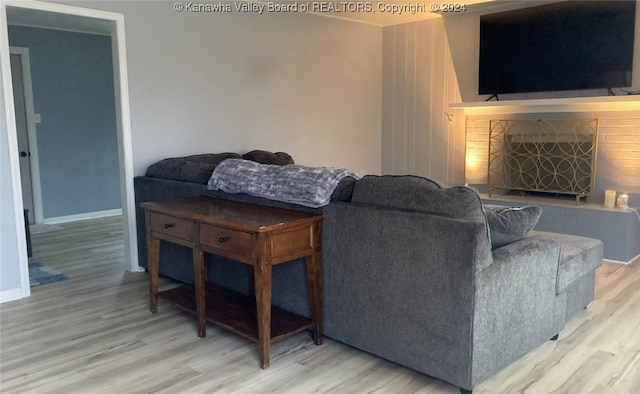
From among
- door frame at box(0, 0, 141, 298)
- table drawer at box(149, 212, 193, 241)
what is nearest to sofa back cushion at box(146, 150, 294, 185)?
door frame at box(0, 0, 141, 298)

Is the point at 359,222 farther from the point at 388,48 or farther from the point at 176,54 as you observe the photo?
the point at 388,48

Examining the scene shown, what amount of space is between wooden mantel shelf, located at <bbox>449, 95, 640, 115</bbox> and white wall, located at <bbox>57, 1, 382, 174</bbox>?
120 cm

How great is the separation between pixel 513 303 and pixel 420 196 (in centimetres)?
63

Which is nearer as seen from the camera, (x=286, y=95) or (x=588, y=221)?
(x=588, y=221)

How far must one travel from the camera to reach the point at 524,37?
16.4 ft

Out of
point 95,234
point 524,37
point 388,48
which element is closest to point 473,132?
point 524,37

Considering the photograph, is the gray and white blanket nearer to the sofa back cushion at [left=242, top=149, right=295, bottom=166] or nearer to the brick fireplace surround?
the sofa back cushion at [left=242, top=149, right=295, bottom=166]

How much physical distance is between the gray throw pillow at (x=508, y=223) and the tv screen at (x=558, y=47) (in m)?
2.63

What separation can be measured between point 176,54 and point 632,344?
378 centimetres

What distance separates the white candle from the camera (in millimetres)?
4465

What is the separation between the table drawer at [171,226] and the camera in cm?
282

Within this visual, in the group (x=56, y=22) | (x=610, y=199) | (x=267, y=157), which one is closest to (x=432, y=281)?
(x=267, y=157)

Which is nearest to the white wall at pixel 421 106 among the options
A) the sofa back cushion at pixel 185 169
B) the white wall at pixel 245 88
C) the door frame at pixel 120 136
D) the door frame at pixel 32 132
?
the white wall at pixel 245 88

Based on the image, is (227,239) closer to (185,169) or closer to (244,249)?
(244,249)
